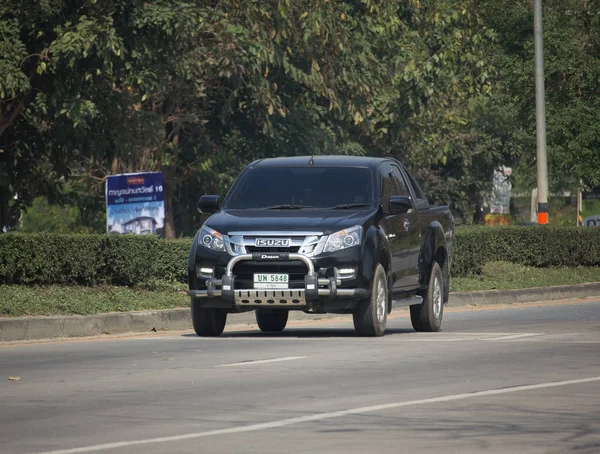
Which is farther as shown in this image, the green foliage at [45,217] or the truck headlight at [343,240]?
the green foliage at [45,217]

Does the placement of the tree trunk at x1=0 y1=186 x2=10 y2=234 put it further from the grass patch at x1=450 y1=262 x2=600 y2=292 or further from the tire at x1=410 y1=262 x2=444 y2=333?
the tire at x1=410 y1=262 x2=444 y2=333

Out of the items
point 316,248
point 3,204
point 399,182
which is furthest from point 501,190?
point 316,248

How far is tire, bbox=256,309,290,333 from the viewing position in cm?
1917

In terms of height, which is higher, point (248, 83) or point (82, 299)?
point (248, 83)

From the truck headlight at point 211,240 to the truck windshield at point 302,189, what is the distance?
2.84ft

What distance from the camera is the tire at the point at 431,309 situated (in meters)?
18.8

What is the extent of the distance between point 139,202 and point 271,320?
10326mm

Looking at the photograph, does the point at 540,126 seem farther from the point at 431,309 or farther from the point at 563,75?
the point at 431,309

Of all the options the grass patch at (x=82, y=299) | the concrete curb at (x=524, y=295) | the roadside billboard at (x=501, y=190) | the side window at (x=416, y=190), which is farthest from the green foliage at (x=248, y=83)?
the roadside billboard at (x=501, y=190)

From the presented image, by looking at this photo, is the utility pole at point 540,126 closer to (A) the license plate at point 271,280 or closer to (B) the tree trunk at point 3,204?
(B) the tree trunk at point 3,204

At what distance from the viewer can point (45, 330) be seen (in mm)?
17781

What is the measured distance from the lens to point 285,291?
16578 mm

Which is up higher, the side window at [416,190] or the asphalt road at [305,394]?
the side window at [416,190]

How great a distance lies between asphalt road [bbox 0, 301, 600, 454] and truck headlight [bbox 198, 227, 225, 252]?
1.01 m
